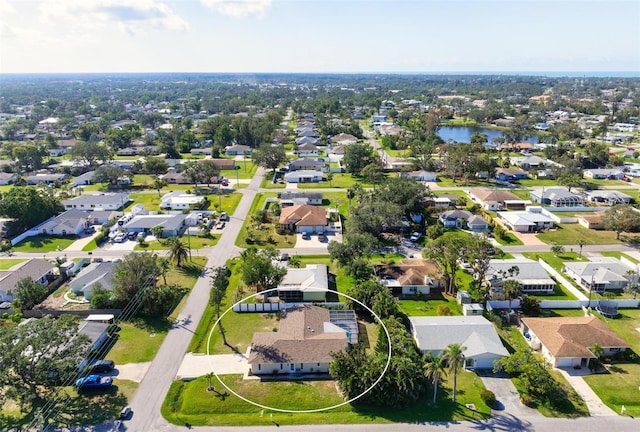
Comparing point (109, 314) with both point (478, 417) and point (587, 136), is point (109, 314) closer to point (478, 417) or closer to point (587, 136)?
point (478, 417)

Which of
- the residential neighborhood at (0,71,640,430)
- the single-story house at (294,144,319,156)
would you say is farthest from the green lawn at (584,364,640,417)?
the single-story house at (294,144,319,156)

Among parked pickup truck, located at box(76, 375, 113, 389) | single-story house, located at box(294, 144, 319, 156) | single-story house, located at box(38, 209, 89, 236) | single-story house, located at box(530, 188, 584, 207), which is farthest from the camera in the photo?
single-story house, located at box(294, 144, 319, 156)

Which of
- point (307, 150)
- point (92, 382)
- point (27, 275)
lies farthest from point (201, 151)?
point (92, 382)

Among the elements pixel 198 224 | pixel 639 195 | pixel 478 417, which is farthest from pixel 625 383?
pixel 639 195

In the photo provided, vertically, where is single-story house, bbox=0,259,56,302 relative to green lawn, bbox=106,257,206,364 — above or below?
above

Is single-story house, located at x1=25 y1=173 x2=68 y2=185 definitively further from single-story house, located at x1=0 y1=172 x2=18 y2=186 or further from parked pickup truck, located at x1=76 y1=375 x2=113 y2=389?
parked pickup truck, located at x1=76 y1=375 x2=113 y2=389

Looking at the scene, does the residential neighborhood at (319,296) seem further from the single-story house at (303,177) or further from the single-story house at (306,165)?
the single-story house at (306,165)

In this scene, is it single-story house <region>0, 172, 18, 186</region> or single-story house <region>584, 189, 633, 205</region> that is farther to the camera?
single-story house <region>0, 172, 18, 186</region>
